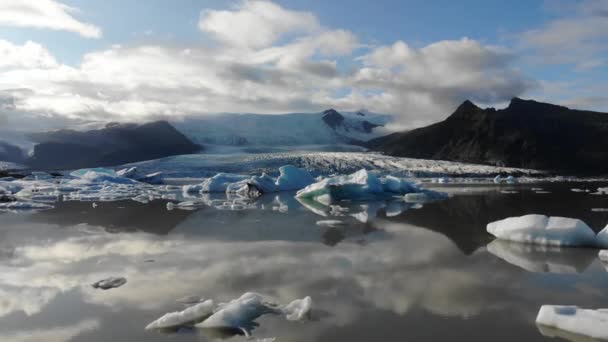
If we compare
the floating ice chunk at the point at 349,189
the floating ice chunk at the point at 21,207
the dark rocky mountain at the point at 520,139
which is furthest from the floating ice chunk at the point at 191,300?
the dark rocky mountain at the point at 520,139

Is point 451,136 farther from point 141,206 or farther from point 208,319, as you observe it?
point 208,319

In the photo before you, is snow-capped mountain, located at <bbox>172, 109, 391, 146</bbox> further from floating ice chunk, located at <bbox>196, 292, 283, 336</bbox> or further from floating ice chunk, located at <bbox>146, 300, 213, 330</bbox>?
floating ice chunk, located at <bbox>146, 300, 213, 330</bbox>

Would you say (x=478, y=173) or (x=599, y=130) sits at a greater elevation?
(x=599, y=130)

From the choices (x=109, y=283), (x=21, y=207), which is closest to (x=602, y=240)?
(x=109, y=283)

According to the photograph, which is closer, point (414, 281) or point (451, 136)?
point (414, 281)

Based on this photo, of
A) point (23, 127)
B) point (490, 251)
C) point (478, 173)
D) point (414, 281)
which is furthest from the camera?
point (23, 127)

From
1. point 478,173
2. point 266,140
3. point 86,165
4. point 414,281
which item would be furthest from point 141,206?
point 86,165

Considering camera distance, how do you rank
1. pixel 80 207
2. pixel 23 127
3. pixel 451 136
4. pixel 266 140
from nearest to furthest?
pixel 80 207, pixel 266 140, pixel 23 127, pixel 451 136
